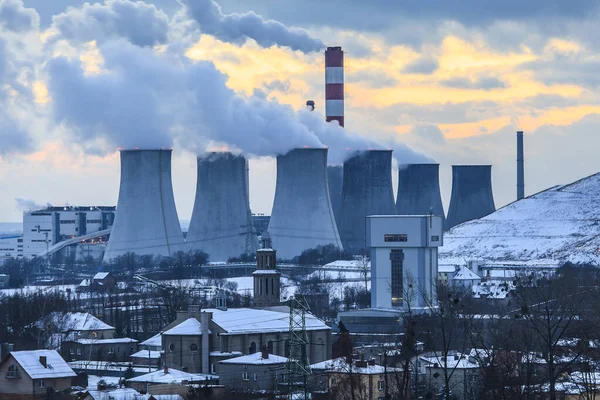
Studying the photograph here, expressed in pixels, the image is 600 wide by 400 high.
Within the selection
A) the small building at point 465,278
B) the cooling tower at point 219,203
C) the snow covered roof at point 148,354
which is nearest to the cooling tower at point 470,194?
the cooling tower at point 219,203

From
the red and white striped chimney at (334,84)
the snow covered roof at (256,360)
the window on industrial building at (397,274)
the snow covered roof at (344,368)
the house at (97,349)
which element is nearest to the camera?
the snow covered roof at (344,368)

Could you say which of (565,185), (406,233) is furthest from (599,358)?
(565,185)

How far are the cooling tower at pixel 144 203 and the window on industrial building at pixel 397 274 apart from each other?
1235 cm

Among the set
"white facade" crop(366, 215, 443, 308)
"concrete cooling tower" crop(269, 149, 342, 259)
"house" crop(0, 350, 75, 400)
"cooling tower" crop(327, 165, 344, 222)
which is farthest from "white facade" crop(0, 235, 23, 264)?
"house" crop(0, 350, 75, 400)

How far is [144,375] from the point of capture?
87.6 ft

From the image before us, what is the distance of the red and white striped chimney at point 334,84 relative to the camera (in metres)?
61.3

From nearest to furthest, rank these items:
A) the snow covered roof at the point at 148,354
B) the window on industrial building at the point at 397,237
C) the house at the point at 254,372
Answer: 1. the house at the point at 254,372
2. the snow covered roof at the point at 148,354
3. the window on industrial building at the point at 397,237

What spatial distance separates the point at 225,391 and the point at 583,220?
4835cm

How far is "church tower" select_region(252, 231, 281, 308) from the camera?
3328cm

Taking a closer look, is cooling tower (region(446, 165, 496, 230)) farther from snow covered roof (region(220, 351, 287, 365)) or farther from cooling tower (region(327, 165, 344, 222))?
snow covered roof (region(220, 351, 287, 365))

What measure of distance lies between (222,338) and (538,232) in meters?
42.9

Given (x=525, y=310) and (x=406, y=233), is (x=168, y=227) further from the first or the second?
(x=525, y=310)

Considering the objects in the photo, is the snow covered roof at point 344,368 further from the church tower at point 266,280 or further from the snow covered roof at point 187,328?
the church tower at point 266,280

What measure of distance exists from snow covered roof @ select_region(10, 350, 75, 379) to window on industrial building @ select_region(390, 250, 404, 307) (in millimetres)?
16345
